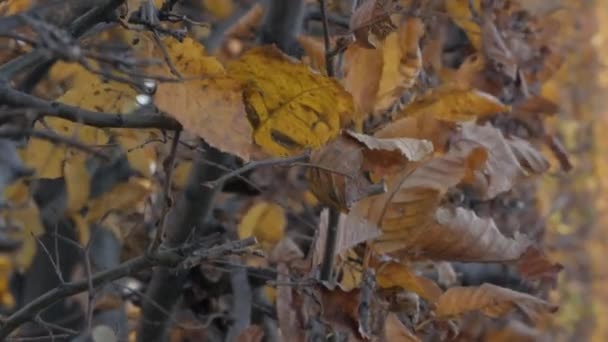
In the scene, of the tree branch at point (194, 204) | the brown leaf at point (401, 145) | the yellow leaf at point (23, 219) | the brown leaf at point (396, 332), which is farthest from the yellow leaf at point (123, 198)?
the brown leaf at point (401, 145)

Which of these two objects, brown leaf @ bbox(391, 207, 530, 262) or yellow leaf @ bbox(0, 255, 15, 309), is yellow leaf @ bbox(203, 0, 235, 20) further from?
brown leaf @ bbox(391, 207, 530, 262)

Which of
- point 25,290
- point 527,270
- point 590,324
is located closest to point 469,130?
point 527,270

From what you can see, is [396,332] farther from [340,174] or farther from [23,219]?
[23,219]

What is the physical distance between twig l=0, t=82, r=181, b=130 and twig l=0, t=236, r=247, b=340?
0.15 metres

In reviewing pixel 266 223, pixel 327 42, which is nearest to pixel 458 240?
pixel 327 42

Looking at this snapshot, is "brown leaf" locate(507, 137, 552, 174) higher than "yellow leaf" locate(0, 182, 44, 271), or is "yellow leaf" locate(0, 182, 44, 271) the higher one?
"brown leaf" locate(507, 137, 552, 174)

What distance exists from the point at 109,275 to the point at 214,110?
0.27m

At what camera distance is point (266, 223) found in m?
2.36

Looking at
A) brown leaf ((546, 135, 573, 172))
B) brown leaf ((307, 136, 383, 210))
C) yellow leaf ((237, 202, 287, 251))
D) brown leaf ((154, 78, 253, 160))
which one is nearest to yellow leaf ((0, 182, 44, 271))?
yellow leaf ((237, 202, 287, 251))

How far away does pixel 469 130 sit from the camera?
1.77 meters

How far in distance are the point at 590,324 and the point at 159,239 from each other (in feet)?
37.8

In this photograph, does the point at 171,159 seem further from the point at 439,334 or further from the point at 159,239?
the point at 439,334

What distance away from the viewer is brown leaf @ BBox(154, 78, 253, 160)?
4.22ft

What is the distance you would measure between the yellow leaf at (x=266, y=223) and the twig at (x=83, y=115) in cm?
97
